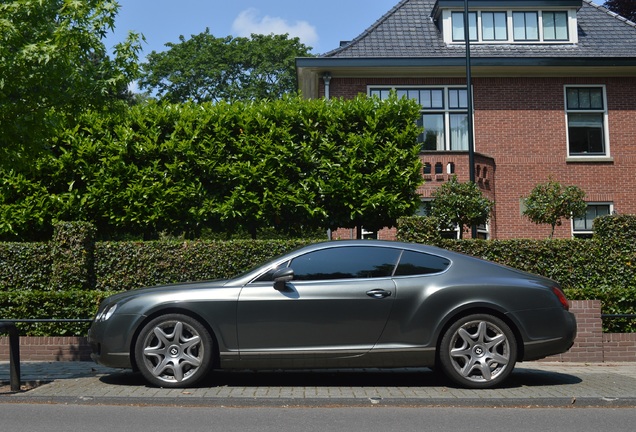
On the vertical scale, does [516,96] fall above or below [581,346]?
above

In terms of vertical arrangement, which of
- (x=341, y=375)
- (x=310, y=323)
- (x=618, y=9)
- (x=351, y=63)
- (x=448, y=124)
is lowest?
(x=341, y=375)

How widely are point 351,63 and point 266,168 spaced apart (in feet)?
26.5

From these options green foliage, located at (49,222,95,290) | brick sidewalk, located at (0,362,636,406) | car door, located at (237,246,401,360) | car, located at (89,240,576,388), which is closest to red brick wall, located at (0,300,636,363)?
brick sidewalk, located at (0,362,636,406)

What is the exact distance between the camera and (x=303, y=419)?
6.67 metres

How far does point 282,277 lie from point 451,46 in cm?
1853

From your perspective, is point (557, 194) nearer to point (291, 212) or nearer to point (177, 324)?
point (291, 212)

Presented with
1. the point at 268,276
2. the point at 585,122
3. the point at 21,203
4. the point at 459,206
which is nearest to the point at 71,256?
the point at 21,203

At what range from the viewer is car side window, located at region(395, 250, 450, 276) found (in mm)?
8234

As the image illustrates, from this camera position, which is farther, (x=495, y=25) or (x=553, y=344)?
(x=495, y=25)

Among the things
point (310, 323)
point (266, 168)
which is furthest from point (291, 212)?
point (310, 323)

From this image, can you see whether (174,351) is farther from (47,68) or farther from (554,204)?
(554,204)

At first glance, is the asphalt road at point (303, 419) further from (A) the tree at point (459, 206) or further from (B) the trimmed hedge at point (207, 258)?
(A) the tree at point (459, 206)

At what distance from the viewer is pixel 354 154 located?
16.6m

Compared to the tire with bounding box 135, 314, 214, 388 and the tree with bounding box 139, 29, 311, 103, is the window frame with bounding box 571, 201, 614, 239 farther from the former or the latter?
the tree with bounding box 139, 29, 311, 103
